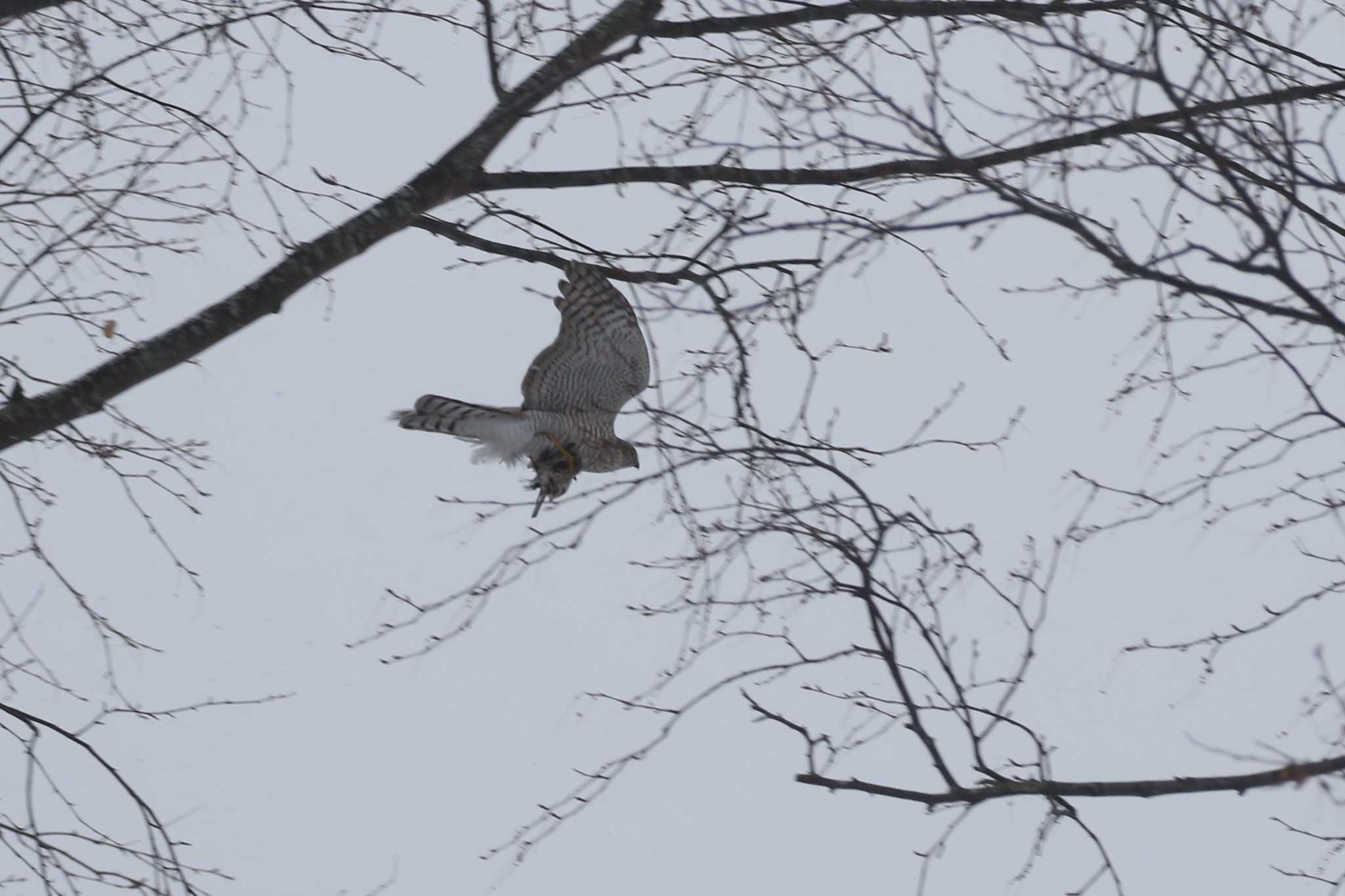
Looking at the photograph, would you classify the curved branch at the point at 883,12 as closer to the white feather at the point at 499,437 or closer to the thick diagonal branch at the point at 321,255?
the thick diagonal branch at the point at 321,255

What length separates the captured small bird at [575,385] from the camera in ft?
15.0

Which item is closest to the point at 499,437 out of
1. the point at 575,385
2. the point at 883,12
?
the point at 575,385

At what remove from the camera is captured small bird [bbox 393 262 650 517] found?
4559mm

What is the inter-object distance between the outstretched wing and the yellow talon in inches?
4.0

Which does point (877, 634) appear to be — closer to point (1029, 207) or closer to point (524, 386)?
point (1029, 207)

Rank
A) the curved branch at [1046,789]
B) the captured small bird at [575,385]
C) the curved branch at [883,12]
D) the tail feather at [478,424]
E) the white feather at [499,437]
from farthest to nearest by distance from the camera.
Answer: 1. the captured small bird at [575,385]
2. the white feather at [499,437]
3. the tail feather at [478,424]
4. the curved branch at [883,12]
5. the curved branch at [1046,789]

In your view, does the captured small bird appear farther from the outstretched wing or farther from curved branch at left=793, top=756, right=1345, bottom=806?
curved branch at left=793, top=756, right=1345, bottom=806

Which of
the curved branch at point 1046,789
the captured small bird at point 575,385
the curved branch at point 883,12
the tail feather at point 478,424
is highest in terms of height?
the curved branch at point 883,12

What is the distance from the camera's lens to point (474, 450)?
15.0 ft

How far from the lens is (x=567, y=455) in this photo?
464 centimetres

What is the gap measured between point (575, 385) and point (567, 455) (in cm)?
26

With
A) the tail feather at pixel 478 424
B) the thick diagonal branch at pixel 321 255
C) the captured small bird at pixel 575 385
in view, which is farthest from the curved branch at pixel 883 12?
the tail feather at pixel 478 424

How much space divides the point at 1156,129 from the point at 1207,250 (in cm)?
67

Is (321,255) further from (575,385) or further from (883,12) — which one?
(883,12)
